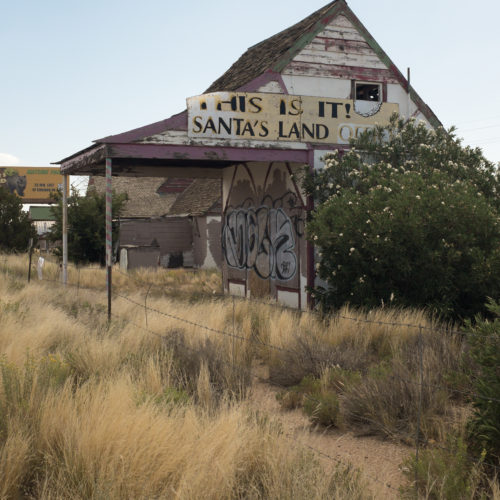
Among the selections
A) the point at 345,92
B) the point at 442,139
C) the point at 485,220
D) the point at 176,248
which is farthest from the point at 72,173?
the point at 176,248

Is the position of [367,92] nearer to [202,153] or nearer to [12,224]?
[202,153]

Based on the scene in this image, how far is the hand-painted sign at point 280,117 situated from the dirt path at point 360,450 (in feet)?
25.3

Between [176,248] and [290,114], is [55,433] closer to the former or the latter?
[290,114]

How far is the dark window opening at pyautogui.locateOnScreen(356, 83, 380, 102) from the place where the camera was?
1660 cm

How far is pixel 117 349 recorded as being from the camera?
26.8 ft

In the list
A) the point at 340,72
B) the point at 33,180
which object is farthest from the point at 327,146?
the point at 33,180

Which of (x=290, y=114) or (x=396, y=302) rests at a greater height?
(x=290, y=114)

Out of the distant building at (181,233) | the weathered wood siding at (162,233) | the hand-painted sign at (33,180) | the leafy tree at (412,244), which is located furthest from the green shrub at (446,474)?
the hand-painted sign at (33,180)

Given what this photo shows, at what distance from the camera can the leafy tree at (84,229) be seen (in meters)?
28.6

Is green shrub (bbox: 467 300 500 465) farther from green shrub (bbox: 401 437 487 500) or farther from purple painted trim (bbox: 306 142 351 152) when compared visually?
purple painted trim (bbox: 306 142 351 152)

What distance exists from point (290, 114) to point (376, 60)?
2.93 m

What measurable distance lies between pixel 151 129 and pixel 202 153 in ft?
3.78

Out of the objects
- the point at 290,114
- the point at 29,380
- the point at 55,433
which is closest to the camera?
the point at 55,433

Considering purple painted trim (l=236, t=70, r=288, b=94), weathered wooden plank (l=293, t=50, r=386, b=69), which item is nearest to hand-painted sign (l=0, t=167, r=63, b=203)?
weathered wooden plank (l=293, t=50, r=386, b=69)
